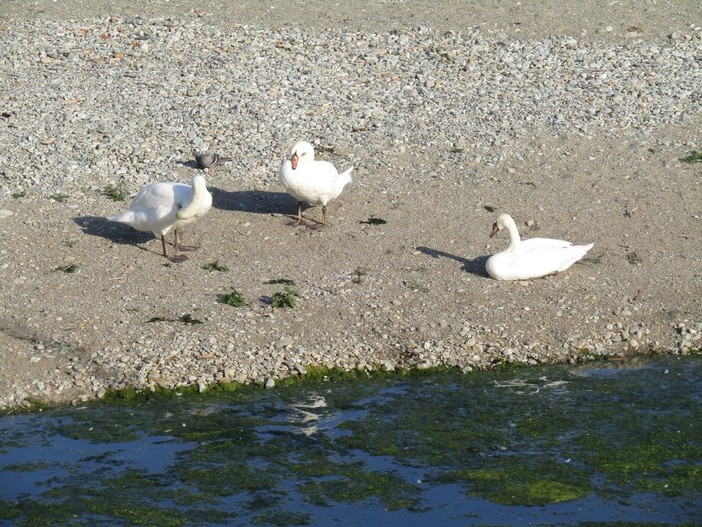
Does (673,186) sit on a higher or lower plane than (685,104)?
lower

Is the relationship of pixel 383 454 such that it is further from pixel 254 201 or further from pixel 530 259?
pixel 254 201

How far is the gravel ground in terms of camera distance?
10.9 metres

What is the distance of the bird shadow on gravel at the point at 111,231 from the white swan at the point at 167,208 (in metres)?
0.39

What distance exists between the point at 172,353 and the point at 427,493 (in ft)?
10.5

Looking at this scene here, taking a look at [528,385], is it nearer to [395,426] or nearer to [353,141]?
[395,426]

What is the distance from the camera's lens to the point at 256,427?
31.2 ft

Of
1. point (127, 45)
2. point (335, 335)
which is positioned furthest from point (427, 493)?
point (127, 45)

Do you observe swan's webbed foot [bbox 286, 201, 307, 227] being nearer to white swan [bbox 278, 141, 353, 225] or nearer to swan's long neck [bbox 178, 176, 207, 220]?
white swan [bbox 278, 141, 353, 225]

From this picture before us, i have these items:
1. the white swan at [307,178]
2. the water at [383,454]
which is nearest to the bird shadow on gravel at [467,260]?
the white swan at [307,178]

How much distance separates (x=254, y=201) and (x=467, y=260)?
121 inches

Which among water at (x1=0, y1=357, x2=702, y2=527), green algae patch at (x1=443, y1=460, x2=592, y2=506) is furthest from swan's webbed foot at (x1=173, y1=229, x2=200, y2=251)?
green algae patch at (x1=443, y1=460, x2=592, y2=506)

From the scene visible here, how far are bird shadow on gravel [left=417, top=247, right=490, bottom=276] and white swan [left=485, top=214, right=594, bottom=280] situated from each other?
0.27 metres

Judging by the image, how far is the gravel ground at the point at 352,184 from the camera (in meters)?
10.9

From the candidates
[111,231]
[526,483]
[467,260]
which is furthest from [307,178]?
[526,483]
